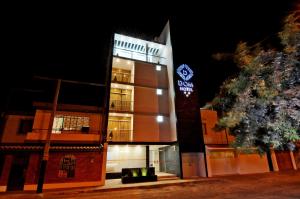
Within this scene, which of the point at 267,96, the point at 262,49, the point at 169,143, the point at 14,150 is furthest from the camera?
the point at 169,143

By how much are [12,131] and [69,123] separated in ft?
17.9

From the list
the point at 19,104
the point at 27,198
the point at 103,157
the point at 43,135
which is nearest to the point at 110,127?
the point at 103,157

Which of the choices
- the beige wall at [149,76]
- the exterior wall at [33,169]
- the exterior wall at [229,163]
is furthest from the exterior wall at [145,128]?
the exterior wall at [33,169]

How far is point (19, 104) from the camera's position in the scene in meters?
21.9

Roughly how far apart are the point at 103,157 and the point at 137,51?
15065 mm

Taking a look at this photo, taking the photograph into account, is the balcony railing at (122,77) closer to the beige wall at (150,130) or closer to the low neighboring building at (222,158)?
the beige wall at (150,130)

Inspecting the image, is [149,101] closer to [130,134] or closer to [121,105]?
[121,105]

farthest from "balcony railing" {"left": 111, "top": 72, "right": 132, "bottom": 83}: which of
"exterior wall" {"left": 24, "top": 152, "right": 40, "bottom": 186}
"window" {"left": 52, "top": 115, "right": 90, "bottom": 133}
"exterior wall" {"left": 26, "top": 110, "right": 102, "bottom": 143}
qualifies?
"exterior wall" {"left": 24, "top": 152, "right": 40, "bottom": 186}

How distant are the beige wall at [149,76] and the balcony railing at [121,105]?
9.04 ft

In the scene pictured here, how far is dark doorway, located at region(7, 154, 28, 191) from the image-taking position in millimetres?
14797

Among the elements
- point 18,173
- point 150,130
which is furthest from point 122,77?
point 18,173

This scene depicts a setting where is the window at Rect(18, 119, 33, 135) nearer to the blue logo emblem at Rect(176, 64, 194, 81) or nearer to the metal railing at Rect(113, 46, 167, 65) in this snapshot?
the metal railing at Rect(113, 46, 167, 65)

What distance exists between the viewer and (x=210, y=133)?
22203 millimetres

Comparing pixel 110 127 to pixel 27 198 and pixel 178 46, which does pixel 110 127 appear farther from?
pixel 178 46
